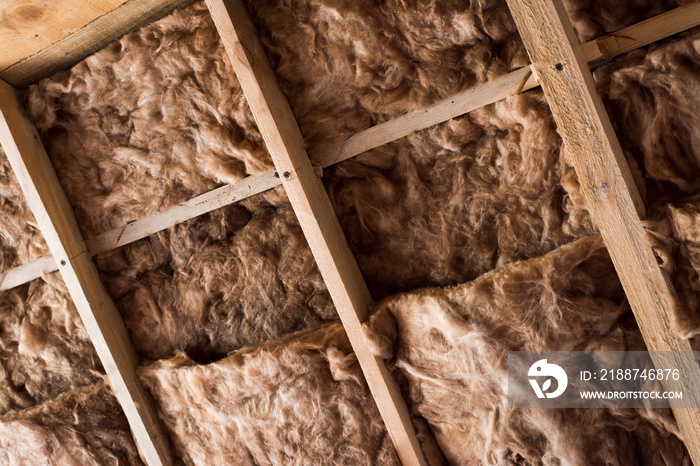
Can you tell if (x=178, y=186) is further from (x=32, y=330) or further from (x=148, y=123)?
(x=32, y=330)

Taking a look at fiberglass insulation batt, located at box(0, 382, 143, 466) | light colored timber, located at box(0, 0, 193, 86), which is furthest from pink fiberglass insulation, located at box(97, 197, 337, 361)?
light colored timber, located at box(0, 0, 193, 86)

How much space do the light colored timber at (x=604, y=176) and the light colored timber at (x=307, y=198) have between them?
2.39 ft

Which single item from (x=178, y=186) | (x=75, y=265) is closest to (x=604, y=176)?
(x=178, y=186)

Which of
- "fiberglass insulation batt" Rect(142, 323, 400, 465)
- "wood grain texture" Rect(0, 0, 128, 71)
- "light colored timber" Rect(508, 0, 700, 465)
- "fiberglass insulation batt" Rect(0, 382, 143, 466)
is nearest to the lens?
"light colored timber" Rect(508, 0, 700, 465)

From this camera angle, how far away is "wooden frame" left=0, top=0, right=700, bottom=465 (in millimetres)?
1364

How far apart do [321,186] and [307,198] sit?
0.45 feet

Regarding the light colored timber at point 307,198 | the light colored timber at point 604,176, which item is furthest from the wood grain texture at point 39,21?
the light colored timber at point 604,176

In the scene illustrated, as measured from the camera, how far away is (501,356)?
159cm

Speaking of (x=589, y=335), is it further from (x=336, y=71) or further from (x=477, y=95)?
(x=336, y=71)

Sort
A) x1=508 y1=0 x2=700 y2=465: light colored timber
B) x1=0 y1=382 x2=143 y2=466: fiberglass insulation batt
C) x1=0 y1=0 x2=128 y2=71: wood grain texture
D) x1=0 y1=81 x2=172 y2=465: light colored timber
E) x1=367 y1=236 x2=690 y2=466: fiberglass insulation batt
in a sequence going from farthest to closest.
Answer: x1=0 y1=382 x2=143 y2=466: fiberglass insulation batt
x1=0 y1=81 x2=172 y2=465: light colored timber
x1=0 y1=0 x2=128 y2=71: wood grain texture
x1=367 y1=236 x2=690 y2=466: fiberglass insulation batt
x1=508 y1=0 x2=700 y2=465: light colored timber

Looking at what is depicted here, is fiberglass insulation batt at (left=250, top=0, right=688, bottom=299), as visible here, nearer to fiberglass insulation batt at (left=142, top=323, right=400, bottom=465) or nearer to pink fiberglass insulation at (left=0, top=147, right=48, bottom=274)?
fiberglass insulation batt at (left=142, top=323, right=400, bottom=465)

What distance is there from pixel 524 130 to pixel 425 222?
0.42 m

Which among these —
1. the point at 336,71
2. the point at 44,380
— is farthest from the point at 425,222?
the point at 44,380

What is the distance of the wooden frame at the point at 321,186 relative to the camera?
4.48 feet
